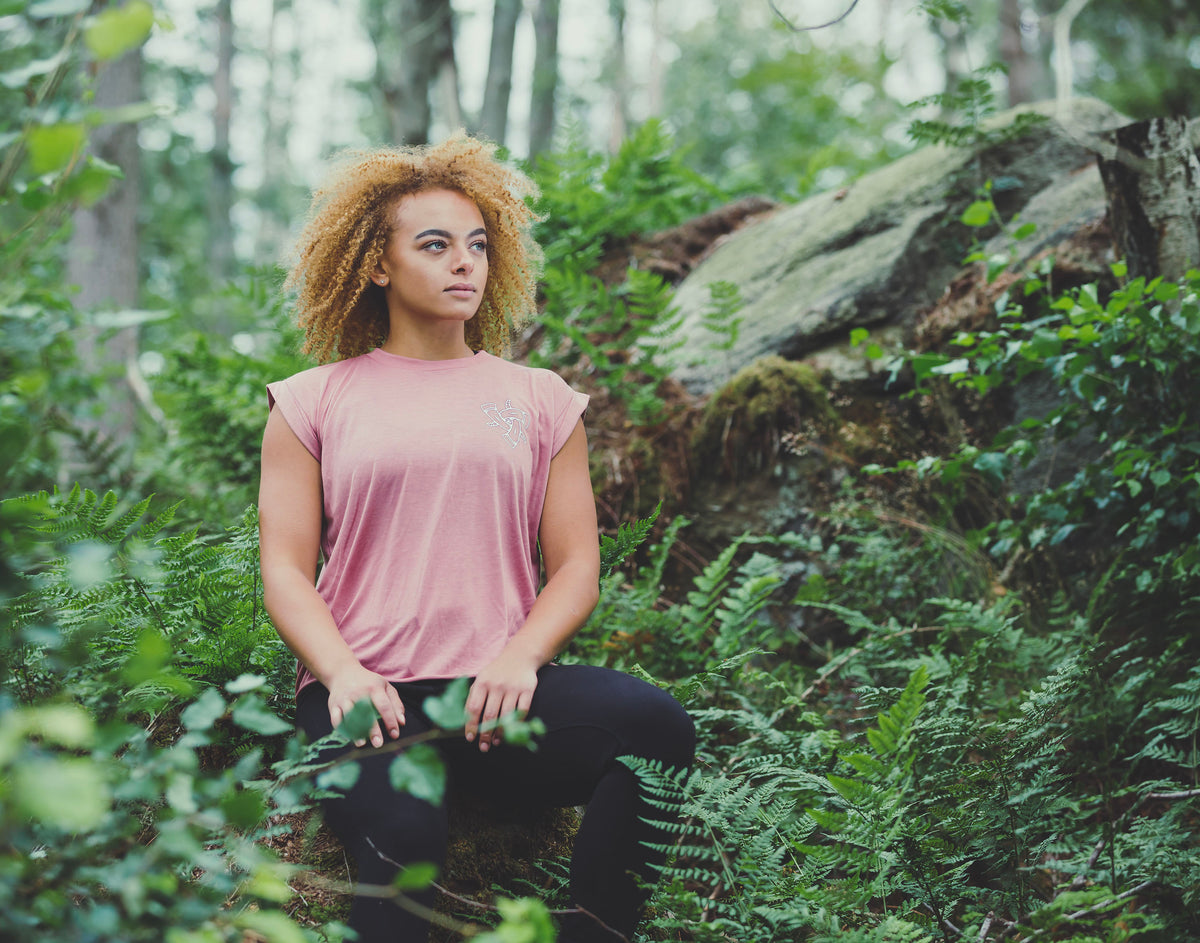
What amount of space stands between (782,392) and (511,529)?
2.26 metres

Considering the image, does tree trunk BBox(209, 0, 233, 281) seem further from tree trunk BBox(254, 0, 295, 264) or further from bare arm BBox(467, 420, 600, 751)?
bare arm BBox(467, 420, 600, 751)

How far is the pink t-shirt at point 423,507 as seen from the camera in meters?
2.32

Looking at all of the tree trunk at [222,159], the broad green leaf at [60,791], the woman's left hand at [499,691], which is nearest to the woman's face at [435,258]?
the woman's left hand at [499,691]

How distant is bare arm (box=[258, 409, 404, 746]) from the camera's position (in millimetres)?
2115

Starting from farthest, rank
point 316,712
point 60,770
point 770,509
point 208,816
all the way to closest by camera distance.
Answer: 1. point 770,509
2. point 316,712
3. point 208,816
4. point 60,770

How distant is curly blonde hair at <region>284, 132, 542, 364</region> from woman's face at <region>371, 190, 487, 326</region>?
5cm

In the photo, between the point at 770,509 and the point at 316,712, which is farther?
the point at 770,509

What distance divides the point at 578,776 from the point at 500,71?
10.5 meters

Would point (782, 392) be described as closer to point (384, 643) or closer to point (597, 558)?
point (597, 558)

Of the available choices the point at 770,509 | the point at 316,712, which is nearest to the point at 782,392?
the point at 770,509

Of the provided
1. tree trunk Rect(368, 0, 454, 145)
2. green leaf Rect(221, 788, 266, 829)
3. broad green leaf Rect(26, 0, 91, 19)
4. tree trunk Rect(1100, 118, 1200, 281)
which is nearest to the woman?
green leaf Rect(221, 788, 266, 829)

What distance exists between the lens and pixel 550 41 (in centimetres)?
1326

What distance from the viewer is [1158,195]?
141 inches

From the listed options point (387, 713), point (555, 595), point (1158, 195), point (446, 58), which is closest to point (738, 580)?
point (555, 595)
